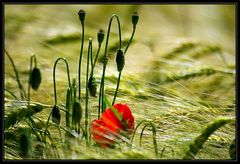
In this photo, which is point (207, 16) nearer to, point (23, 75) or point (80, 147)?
point (23, 75)

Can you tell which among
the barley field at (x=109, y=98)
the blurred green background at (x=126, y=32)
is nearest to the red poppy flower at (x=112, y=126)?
the barley field at (x=109, y=98)

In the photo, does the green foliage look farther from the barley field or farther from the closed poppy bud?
the closed poppy bud

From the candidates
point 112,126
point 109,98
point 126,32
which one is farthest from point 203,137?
point 126,32

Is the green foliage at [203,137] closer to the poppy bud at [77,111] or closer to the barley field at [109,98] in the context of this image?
the barley field at [109,98]

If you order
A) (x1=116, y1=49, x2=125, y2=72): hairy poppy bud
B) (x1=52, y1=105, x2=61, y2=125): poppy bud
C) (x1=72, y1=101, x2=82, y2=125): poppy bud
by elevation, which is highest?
(x1=116, y1=49, x2=125, y2=72): hairy poppy bud

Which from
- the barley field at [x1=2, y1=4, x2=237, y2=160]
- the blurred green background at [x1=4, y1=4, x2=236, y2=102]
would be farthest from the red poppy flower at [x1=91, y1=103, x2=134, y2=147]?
the blurred green background at [x1=4, y1=4, x2=236, y2=102]

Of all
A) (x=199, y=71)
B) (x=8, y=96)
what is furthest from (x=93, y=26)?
(x=8, y=96)

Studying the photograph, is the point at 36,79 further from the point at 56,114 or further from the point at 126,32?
the point at 126,32

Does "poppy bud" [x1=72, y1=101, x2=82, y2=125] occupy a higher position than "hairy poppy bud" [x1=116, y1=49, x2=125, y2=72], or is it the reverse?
"hairy poppy bud" [x1=116, y1=49, x2=125, y2=72]

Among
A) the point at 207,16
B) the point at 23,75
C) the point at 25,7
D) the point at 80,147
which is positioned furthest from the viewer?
the point at 207,16
